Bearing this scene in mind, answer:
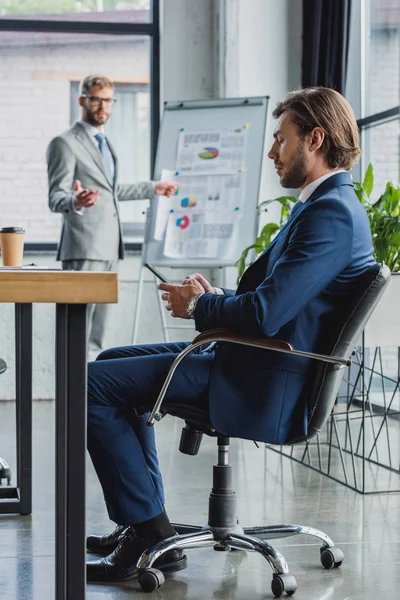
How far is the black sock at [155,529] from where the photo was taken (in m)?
2.42

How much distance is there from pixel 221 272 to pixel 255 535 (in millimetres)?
3664

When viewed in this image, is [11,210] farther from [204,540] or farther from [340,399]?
[204,540]

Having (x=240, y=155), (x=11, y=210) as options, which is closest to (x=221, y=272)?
(x=240, y=155)

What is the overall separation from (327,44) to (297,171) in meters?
3.30

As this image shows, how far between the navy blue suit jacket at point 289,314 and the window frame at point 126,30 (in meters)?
4.00

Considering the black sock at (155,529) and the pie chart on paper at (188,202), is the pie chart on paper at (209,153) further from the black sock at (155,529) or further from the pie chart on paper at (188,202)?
the black sock at (155,529)

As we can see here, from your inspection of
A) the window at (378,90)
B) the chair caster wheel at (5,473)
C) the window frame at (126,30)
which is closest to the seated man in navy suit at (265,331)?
the chair caster wheel at (5,473)

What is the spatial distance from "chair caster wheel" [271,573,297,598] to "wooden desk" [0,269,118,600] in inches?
26.8

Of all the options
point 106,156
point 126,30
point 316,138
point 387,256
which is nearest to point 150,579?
point 316,138

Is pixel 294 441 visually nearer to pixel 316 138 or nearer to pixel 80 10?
pixel 316 138

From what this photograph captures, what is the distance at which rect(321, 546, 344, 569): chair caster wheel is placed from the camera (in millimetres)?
2545

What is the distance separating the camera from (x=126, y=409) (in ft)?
7.91

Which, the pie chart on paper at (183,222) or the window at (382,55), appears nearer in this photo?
the window at (382,55)

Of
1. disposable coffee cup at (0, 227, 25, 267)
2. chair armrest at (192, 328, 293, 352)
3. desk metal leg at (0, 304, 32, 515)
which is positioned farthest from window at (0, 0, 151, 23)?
chair armrest at (192, 328, 293, 352)
